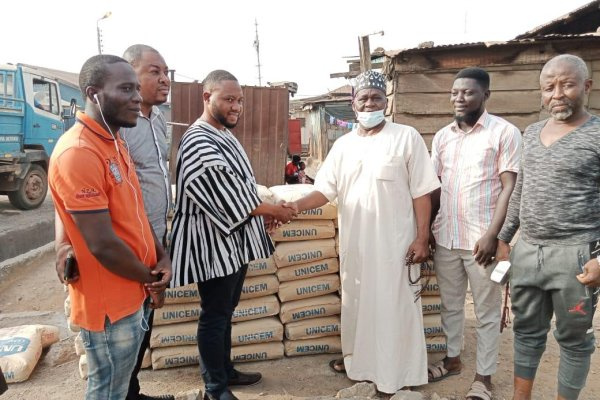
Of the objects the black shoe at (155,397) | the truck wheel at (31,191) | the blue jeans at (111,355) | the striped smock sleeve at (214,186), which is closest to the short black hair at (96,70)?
the striped smock sleeve at (214,186)

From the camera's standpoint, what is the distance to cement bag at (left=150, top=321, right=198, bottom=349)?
2.96 metres

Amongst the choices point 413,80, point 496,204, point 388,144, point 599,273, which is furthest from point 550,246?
point 413,80

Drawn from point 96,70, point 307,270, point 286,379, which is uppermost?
point 96,70

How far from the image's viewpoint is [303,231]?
10.4ft

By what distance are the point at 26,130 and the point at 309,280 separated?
8.91m

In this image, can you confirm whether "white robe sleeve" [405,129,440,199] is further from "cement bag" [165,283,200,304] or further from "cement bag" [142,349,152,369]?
"cement bag" [142,349,152,369]

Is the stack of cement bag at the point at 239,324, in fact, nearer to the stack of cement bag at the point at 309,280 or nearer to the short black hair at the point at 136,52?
the stack of cement bag at the point at 309,280

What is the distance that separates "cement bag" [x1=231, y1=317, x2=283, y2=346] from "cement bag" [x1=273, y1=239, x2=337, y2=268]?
0.42m

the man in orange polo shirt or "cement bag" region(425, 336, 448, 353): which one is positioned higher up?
the man in orange polo shirt

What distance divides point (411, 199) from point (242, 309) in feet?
4.58

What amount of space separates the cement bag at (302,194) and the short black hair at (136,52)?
4.07ft

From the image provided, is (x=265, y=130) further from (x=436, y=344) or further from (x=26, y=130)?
(x=26, y=130)

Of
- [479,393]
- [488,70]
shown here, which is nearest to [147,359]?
[479,393]

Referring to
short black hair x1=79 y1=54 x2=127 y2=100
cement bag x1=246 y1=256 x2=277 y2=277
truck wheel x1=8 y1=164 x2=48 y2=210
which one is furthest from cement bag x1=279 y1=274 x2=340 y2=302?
truck wheel x1=8 y1=164 x2=48 y2=210
